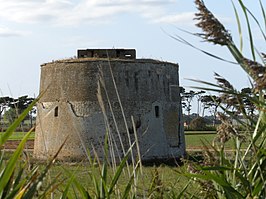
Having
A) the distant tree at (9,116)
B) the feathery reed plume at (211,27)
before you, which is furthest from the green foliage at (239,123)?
the distant tree at (9,116)

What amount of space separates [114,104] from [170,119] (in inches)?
92.1

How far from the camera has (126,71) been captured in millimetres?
21016

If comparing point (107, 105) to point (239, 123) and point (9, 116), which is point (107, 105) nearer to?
point (9, 116)

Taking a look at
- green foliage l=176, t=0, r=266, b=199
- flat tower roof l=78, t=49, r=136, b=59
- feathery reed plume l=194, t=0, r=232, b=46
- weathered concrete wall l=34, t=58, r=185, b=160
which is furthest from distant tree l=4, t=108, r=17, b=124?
flat tower roof l=78, t=49, r=136, b=59

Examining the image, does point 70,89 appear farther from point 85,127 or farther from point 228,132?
point 228,132

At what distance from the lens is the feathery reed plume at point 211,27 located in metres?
1.30

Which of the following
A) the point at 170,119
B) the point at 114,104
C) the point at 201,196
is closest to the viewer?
the point at 201,196

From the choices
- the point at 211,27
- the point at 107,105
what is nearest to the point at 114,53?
the point at 107,105

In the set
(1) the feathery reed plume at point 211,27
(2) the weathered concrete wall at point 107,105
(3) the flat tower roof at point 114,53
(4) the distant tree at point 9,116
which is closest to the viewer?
(1) the feathery reed plume at point 211,27

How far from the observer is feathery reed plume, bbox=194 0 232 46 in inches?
51.3

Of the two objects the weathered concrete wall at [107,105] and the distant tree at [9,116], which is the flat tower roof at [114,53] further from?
the distant tree at [9,116]

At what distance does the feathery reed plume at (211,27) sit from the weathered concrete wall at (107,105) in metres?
18.8

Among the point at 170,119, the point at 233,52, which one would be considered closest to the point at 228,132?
the point at 233,52

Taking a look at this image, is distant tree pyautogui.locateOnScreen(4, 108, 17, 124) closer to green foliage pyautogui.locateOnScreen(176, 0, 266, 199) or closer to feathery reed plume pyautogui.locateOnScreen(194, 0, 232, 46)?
green foliage pyautogui.locateOnScreen(176, 0, 266, 199)
